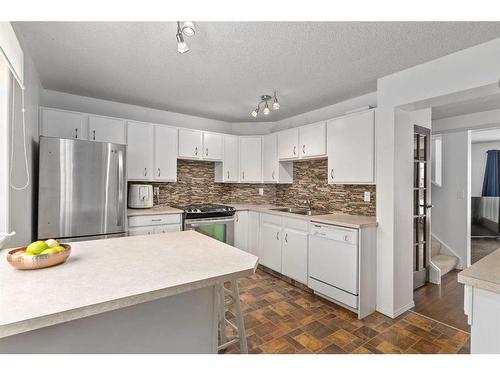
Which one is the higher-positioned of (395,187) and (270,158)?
(270,158)

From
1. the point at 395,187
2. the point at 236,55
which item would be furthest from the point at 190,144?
the point at 395,187

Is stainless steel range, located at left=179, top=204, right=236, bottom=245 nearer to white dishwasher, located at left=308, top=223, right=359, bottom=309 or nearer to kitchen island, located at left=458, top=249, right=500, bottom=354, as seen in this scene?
white dishwasher, located at left=308, top=223, right=359, bottom=309

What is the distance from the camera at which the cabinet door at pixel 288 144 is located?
12.2 ft

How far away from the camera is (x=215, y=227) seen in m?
3.61

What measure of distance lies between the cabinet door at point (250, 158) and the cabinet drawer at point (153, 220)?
1.38 meters

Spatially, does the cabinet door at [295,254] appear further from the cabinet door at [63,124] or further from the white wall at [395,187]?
the cabinet door at [63,124]

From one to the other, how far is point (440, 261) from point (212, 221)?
136 inches

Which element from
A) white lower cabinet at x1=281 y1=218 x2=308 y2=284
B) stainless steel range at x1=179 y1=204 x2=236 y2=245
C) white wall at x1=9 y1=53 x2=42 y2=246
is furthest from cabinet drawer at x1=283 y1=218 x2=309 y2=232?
white wall at x1=9 y1=53 x2=42 y2=246

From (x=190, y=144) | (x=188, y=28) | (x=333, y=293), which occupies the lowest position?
(x=333, y=293)

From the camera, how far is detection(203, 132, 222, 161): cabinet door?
3.98 m

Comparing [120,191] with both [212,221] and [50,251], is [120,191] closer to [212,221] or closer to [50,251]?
[212,221]

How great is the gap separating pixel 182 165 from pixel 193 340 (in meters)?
3.10
